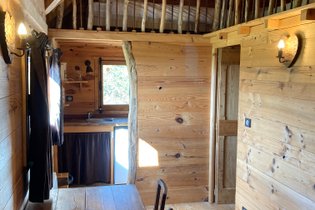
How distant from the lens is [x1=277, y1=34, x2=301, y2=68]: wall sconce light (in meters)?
2.62

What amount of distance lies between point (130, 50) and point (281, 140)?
2.20m

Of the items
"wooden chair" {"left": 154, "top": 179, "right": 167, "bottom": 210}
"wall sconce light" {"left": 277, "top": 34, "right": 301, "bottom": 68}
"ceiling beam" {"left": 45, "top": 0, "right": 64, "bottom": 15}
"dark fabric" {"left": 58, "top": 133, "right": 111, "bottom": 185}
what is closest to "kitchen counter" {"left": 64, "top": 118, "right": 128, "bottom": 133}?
"dark fabric" {"left": 58, "top": 133, "right": 111, "bottom": 185}

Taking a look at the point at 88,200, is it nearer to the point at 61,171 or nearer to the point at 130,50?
the point at 130,50

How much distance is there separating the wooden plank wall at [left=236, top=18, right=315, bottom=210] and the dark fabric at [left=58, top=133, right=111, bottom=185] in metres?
2.54

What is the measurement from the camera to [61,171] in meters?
5.46

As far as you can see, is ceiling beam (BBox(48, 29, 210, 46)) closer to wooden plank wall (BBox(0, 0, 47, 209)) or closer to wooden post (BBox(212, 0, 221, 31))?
wooden post (BBox(212, 0, 221, 31))

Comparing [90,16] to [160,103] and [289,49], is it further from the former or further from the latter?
[289,49]

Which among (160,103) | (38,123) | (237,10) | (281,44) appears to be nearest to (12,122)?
(38,123)

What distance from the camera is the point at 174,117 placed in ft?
14.6

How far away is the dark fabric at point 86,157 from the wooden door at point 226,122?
190cm

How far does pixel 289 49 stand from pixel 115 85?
3815 millimetres

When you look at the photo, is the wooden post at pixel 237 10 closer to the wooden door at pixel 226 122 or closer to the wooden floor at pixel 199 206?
the wooden door at pixel 226 122

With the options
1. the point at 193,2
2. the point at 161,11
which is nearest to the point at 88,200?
the point at 161,11

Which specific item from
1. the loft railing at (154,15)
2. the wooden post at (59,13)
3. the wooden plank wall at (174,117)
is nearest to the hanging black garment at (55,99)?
the wooden post at (59,13)
